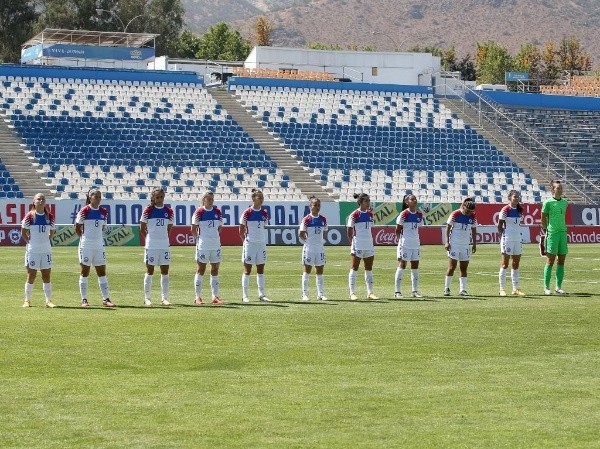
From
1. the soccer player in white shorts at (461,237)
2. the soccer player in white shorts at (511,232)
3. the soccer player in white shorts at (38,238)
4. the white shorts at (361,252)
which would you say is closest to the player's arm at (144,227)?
the soccer player in white shorts at (38,238)

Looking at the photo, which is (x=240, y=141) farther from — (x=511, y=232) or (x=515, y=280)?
(x=515, y=280)

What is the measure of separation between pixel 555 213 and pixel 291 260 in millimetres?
14277

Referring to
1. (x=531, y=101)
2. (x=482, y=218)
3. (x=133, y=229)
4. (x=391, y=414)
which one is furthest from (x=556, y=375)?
(x=531, y=101)

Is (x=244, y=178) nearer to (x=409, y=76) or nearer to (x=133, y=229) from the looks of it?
(x=133, y=229)

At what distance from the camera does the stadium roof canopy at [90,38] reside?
67.2 metres

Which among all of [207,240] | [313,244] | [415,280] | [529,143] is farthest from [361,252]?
[529,143]

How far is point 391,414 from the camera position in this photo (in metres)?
11.6

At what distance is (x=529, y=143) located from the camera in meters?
66.4

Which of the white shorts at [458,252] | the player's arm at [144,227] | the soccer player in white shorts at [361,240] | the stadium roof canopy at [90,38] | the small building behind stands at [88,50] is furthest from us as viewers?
the stadium roof canopy at [90,38]

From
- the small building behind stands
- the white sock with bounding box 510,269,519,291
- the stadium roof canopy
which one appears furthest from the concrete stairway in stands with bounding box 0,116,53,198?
the white sock with bounding box 510,269,519,291

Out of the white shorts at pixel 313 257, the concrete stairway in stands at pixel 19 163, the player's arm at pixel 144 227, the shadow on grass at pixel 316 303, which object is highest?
the concrete stairway in stands at pixel 19 163

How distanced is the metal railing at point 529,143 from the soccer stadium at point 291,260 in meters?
0.20

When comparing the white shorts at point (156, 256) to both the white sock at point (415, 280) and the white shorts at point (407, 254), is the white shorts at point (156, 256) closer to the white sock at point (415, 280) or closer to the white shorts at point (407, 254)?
the white shorts at point (407, 254)

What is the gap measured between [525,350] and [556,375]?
2.19 metres
